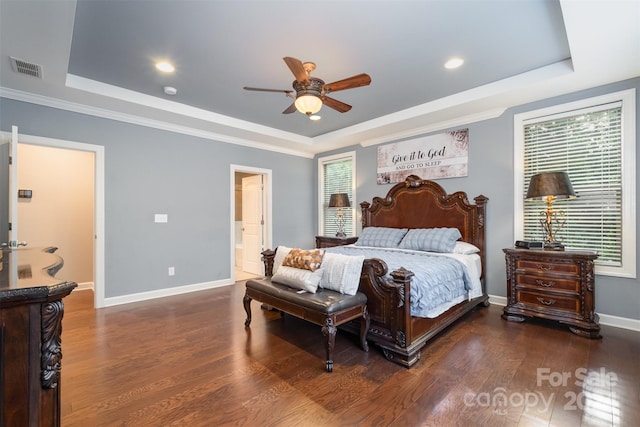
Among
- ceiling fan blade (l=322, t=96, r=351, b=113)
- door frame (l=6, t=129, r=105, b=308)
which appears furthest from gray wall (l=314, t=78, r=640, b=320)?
door frame (l=6, t=129, r=105, b=308)

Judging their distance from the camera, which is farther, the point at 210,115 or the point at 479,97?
the point at 210,115

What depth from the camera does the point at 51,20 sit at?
207 cm

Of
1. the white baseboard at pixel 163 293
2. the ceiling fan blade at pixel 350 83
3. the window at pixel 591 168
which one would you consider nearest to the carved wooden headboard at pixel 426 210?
the window at pixel 591 168

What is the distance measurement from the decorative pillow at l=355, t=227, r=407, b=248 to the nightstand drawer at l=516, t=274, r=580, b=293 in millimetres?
1561

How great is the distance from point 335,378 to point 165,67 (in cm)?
335

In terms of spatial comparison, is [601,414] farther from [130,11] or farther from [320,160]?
[320,160]

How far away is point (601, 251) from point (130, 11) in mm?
5088

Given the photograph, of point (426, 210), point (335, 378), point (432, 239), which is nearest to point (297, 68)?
point (335, 378)

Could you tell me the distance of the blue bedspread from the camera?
8.13 ft

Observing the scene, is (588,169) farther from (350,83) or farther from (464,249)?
(350,83)

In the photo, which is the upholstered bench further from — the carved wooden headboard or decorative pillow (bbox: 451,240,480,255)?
the carved wooden headboard

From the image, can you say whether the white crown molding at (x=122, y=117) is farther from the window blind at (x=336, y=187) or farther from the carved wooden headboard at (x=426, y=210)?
the carved wooden headboard at (x=426, y=210)

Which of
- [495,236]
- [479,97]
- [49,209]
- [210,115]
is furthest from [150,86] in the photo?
[495,236]

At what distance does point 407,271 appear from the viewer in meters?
2.41
